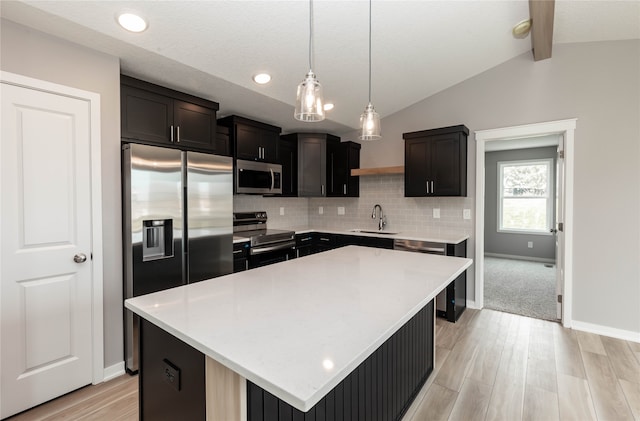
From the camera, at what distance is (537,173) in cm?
625

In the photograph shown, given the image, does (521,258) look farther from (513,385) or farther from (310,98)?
(310,98)

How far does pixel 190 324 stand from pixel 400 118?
389cm

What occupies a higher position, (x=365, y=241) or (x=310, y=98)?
(x=310, y=98)

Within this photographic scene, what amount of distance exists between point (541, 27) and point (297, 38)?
216cm

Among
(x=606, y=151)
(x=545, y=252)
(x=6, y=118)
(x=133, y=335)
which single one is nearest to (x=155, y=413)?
(x=133, y=335)

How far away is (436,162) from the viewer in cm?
365

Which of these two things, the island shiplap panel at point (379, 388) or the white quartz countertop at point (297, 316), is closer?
the white quartz countertop at point (297, 316)

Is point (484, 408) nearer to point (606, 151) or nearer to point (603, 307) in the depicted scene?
point (603, 307)

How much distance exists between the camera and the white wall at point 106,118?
6.43 ft

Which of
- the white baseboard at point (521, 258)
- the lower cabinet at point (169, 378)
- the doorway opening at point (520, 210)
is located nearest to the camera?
the lower cabinet at point (169, 378)

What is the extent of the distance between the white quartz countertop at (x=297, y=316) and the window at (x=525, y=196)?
562 cm

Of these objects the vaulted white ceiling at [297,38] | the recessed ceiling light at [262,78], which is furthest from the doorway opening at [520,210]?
the recessed ceiling light at [262,78]

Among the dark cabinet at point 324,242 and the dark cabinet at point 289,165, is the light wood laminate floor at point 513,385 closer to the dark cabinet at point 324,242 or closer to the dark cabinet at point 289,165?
the dark cabinet at point 324,242

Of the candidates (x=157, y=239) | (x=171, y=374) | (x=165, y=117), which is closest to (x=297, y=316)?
(x=171, y=374)
